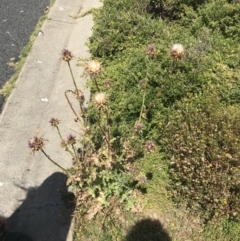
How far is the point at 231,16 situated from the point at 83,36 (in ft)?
8.77

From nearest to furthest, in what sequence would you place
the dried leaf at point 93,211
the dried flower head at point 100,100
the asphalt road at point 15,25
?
the dried flower head at point 100,100, the dried leaf at point 93,211, the asphalt road at point 15,25

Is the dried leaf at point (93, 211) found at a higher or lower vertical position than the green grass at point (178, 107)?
lower

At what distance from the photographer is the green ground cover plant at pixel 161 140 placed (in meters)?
3.77

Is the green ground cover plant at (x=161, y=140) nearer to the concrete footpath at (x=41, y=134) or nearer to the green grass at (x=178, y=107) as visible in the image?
the green grass at (x=178, y=107)

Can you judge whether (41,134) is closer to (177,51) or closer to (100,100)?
(100,100)

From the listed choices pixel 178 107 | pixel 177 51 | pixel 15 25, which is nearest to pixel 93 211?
pixel 178 107

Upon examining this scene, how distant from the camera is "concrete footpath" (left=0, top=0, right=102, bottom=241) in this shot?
3965 mm

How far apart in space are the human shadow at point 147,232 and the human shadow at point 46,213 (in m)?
0.70

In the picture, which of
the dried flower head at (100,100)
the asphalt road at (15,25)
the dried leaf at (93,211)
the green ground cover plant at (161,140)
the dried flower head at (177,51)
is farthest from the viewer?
the asphalt road at (15,25)

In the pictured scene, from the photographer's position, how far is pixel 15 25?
7.47m

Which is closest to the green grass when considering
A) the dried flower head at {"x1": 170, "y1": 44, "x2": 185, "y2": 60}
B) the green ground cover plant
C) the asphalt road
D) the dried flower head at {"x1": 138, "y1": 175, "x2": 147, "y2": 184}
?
the green ground cover plant

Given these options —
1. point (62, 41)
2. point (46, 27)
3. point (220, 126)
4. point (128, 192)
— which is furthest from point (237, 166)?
point (46, 27)

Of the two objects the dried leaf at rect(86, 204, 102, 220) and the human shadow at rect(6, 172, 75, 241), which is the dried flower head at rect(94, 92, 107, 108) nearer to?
the dried leaf at rect(86, 204, 102, 220)

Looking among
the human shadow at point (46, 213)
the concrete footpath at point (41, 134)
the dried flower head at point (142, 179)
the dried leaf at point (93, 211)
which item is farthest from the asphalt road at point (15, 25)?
the dried flower head at point (142, 179)
